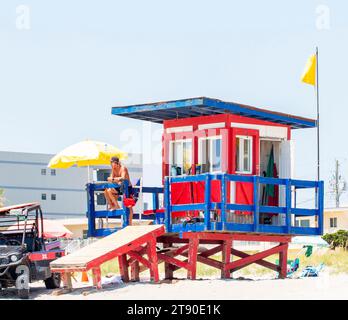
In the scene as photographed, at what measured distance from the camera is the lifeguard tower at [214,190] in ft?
70.8

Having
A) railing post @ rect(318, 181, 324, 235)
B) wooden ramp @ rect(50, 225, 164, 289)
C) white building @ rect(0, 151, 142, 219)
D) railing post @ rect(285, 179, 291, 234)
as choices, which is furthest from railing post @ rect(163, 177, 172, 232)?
white building @ rect(0, 151, 142, 219)

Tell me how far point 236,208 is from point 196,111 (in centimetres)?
252

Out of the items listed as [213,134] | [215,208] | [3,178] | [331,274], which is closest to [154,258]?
[215,208]

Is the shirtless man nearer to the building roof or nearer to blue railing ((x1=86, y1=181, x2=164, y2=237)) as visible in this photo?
blue railing ((x1=86, y1=181, x2=164, y2=237))

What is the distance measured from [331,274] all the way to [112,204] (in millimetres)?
5340

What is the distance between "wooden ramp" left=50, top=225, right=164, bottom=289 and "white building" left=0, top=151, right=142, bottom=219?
87159 mm

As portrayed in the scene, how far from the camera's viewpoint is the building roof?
72.6 ft

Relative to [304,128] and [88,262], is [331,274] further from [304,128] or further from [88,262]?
[88,262]

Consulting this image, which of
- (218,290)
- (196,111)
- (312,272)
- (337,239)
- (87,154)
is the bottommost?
(337,239)

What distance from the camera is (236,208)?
21688 millimetres

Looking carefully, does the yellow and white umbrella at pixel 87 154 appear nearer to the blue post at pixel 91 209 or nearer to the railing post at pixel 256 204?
the blue post at pixel 91 209

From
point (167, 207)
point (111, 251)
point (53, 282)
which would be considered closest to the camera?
point (111, 251)

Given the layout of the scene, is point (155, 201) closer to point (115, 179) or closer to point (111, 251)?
point (115, 179)

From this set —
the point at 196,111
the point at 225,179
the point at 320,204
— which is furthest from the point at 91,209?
the point at 320,204
